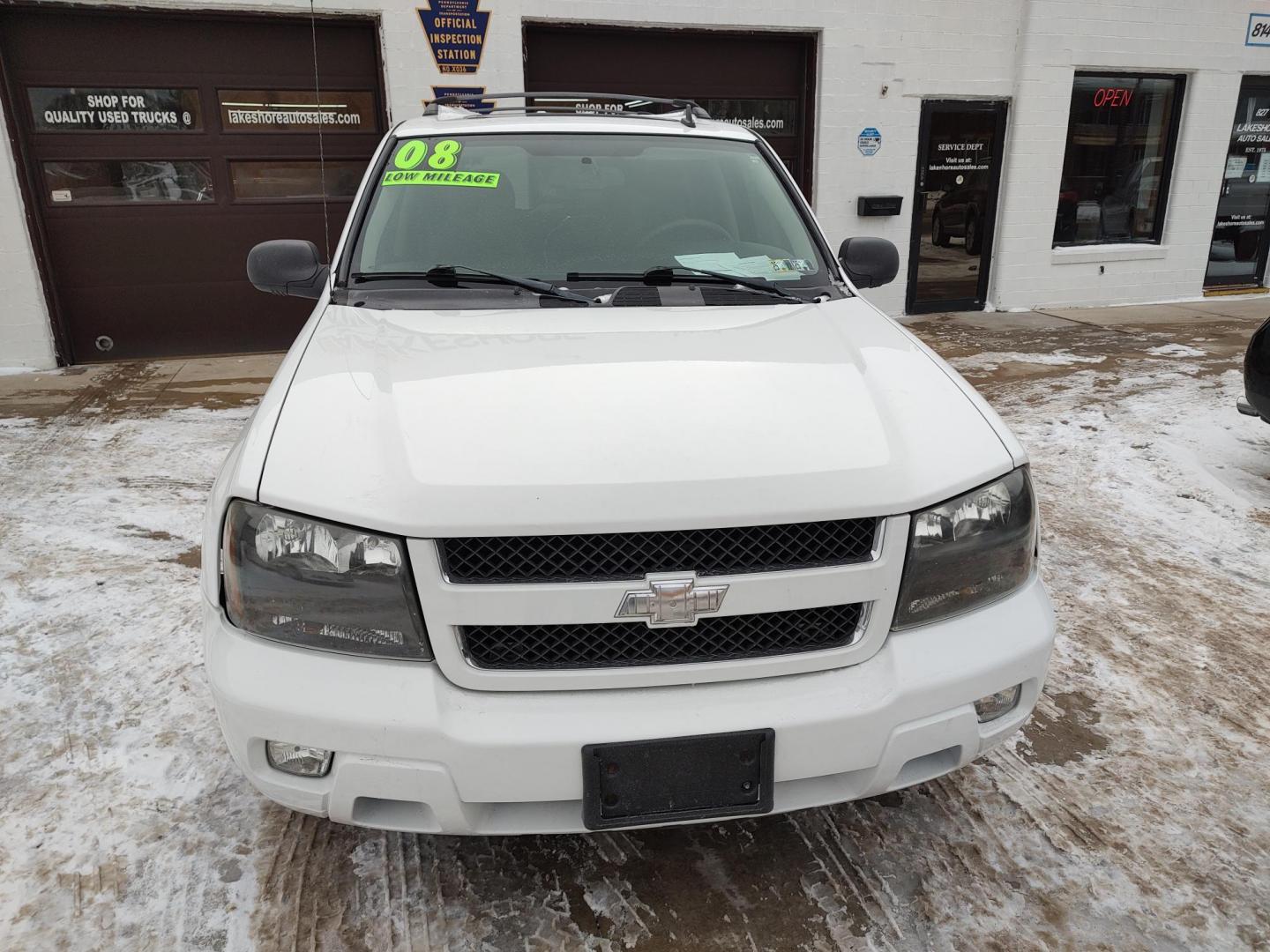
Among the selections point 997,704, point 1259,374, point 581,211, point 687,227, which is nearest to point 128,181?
point 581,211

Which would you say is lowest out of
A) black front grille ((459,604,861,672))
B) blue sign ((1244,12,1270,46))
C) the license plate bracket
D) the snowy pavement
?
the snowy pavement

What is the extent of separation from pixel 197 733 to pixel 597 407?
173 centimetres

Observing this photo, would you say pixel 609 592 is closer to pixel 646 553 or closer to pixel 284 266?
pixel 646 553

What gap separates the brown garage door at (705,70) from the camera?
8039 mm

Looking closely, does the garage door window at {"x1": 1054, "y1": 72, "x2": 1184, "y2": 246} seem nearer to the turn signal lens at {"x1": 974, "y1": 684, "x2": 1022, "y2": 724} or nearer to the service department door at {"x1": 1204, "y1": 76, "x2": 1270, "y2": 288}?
the service department door at {"x1": 1204, "y1": 76, "x2": 1270, "y2": 288}

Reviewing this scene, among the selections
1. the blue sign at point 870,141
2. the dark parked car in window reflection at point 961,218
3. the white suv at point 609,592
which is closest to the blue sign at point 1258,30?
the dark parked car in window reflection at point 961,218

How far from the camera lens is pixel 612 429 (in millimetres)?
1872

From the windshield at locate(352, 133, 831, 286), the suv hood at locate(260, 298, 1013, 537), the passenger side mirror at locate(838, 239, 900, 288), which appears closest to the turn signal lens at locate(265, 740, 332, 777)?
the suv hood at locate(260, 298, 1013, 537)

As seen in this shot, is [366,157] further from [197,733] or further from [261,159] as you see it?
[197,733]

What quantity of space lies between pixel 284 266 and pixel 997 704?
105 inches

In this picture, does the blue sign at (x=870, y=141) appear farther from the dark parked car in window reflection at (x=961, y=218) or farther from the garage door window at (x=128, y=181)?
the garage door window at (x=128, y=181)

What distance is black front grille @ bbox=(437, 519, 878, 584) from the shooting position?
173 centimetres

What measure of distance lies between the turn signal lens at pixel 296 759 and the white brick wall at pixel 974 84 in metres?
6.86

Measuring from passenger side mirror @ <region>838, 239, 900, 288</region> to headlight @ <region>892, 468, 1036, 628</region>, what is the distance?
1.47 m
